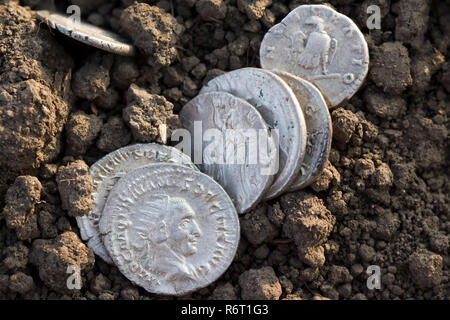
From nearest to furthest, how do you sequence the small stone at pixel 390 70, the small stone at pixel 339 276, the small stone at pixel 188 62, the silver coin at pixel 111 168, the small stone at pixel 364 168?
the silver coin at pixel 111 168 → the small stone at pixel 339 276 → the small stone at pixel 364 168 → the small stone at pixel 390 70 → the small stone at pixel 188 62

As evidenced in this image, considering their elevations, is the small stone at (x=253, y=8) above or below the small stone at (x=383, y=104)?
above

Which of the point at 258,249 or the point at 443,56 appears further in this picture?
the point at 443,56

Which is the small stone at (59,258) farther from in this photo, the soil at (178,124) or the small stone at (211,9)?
the small stone at (211,9)

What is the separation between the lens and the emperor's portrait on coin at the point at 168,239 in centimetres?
360

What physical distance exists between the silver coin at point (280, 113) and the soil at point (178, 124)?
0.22 m

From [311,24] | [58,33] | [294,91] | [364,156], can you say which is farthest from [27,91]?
[364,156]

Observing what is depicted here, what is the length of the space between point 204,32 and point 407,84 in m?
1.56

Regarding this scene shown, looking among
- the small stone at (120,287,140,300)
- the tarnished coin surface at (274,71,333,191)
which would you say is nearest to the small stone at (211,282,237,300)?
the small stone at (120,287,140,300)

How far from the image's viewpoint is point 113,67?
3973 millimetres

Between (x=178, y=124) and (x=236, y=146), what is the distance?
490 millimetres

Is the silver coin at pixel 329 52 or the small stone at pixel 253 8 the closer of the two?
the silver coin at pixel 329 52

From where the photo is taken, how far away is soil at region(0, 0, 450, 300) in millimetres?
3572

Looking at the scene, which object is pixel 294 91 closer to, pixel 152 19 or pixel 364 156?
pixel 364 156

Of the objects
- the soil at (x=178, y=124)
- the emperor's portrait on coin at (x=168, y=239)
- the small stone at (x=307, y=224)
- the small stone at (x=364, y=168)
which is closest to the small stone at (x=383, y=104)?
the soil at (x=178, y=124)
